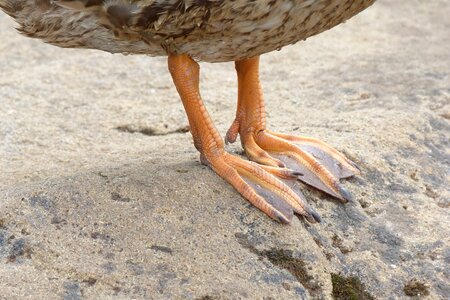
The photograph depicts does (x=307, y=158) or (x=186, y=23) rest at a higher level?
(x=186, y=23)

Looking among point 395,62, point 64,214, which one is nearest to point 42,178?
point 64,214

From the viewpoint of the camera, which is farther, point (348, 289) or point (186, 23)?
point (186, 23)

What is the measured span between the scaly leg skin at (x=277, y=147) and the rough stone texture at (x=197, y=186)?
103 millimetres

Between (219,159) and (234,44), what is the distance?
618 millimetres

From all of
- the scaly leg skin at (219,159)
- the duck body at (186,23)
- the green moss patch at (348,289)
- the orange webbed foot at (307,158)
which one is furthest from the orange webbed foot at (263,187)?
the duck body at (186,23)

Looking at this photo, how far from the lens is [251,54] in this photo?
4.37 metres

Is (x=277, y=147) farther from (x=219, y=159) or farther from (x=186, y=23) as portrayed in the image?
(x=186, y=23)

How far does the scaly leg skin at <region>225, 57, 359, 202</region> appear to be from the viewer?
4.46 m

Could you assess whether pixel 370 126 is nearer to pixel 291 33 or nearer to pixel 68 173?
pixel 291 33

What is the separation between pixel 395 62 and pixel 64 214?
11.5ft

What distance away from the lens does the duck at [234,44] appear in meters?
4.04

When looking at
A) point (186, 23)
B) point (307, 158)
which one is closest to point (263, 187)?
point (307, 158)

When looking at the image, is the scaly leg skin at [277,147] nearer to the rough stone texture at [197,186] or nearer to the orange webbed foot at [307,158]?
the orange webbed foot at [307,158]

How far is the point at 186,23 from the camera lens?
407cm
